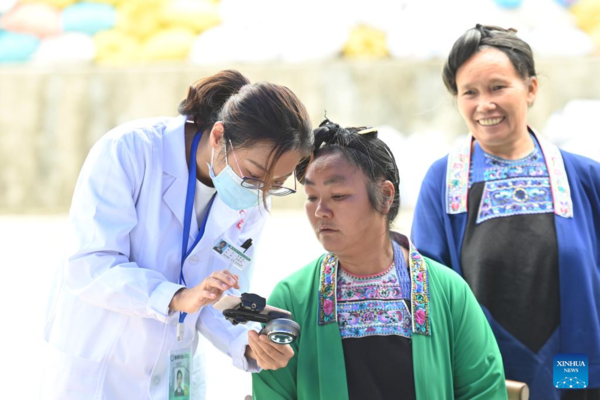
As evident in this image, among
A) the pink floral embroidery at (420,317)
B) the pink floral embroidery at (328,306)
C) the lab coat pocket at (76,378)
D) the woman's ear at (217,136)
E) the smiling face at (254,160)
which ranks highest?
the woman's ear at (217,136)

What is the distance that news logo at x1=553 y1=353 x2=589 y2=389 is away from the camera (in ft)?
7.48

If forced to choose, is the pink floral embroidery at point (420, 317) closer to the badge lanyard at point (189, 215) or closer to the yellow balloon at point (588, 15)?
the badge lanyard at point (189, 215)

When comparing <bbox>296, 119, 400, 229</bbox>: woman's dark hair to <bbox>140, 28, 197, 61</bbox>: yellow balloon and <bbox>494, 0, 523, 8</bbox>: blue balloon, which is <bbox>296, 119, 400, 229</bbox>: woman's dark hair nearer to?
<bbox>140, 28, 197, 61</bbox>: yellow balloon

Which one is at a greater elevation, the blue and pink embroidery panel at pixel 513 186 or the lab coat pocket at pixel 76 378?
the blue and pink embroidery panel at pixel 513 186

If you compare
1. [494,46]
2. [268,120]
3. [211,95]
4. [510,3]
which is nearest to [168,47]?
[510,3]

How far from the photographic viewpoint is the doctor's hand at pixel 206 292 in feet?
5.89

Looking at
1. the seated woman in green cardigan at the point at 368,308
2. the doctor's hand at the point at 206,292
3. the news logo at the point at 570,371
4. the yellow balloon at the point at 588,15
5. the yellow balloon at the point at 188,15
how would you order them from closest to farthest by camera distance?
the doctor's hand at the point at 206,292 → the seated woman in green cardigan at the point at 368,308 → the news logo at the point at 570,371 → the yellow balloon at the point at 588,15 → the yellow balloon at the point at 188,15

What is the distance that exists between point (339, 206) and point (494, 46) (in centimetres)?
80

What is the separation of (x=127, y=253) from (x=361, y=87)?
4162 millimetres

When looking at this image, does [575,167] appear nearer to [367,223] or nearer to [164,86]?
[367,223]

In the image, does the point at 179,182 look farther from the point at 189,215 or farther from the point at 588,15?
the point at 588,15

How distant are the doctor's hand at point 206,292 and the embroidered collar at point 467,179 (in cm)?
88

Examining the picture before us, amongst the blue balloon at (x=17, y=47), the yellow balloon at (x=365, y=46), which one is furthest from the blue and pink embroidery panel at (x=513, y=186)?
the blue balloon at (x=17, y=47)

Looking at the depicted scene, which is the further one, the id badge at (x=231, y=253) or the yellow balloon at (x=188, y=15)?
the yellow balloon at (x=188, y=15)
